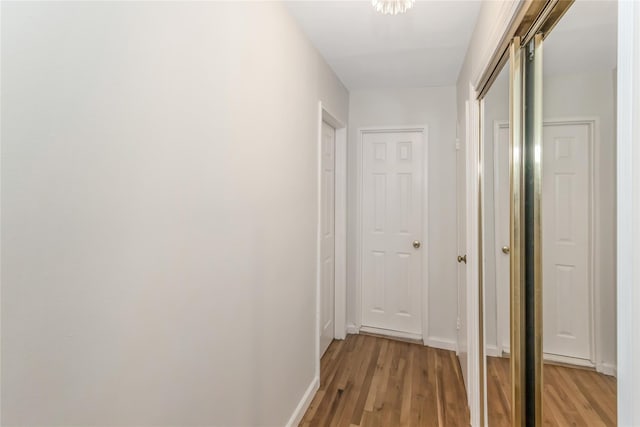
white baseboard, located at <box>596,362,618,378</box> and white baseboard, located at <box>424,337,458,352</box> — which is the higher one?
white baseboard, located at <box>596,362,618,378</box>

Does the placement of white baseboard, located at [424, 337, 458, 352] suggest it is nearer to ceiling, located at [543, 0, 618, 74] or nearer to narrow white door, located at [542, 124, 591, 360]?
narrow white door, located at [542, 124, 591, 360]

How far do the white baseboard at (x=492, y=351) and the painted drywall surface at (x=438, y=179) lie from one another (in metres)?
1.41

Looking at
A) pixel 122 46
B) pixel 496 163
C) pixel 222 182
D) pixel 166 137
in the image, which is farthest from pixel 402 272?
pixel 122 46

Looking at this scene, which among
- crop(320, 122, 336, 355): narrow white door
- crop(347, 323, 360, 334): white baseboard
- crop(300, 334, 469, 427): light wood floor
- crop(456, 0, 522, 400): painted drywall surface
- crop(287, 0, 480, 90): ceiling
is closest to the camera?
crop(456, 0, 522, 400): painted drywall surface

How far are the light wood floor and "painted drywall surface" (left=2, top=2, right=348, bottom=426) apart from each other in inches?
25.9

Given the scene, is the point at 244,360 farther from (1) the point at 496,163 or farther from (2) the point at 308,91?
(2) the point at 308,91

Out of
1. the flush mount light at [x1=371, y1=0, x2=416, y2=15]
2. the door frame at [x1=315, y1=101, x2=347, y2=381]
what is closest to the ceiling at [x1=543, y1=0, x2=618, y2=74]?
the flush mount light at [x1=371, y1=0, x2=416, y2=15]

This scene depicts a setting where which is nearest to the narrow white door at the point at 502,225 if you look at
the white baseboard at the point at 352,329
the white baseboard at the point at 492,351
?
the white baseboard at the point at 492,351

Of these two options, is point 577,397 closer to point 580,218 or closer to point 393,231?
point 580,218

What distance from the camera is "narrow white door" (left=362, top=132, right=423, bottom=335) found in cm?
312

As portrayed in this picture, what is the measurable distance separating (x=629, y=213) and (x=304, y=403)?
6.85 feet

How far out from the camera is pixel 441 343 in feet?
9.84

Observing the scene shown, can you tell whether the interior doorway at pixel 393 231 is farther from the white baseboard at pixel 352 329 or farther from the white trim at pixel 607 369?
the white trim at pixel 607 369

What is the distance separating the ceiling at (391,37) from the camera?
1797 mm
